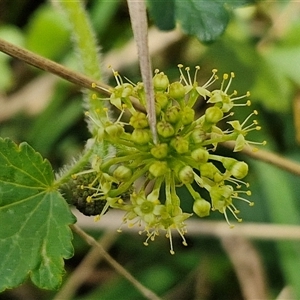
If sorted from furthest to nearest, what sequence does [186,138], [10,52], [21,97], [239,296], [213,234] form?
[21,97]
[239,296]
[213,234]
[10,52]
[186,138]

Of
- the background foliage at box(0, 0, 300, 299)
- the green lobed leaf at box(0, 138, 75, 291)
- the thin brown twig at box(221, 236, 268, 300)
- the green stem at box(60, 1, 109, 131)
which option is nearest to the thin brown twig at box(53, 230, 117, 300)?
the background foliage at box(0, 0, 300, 299)

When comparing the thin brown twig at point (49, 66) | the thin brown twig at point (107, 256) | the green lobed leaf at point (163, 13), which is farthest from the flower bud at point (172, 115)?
the green lobed leaf at point (163, 13)

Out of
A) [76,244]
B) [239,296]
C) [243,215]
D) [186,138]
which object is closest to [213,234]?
[243,215]

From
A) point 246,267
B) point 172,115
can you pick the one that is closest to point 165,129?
point 172,115

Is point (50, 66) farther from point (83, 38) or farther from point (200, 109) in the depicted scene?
point (200, 109)

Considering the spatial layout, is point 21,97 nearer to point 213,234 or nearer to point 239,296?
point 213,234

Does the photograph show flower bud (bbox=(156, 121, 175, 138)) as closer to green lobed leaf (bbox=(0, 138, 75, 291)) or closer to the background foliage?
green lobed leaf (bbox=(0, 138, 75, 291))
